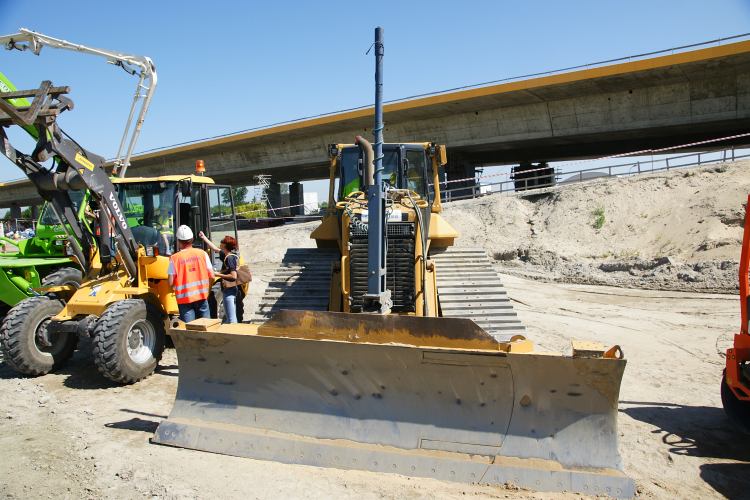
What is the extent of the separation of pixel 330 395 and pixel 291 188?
1362 inches

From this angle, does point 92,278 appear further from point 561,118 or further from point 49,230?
point 561,118

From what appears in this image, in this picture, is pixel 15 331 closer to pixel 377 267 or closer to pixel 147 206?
pixel 147 206

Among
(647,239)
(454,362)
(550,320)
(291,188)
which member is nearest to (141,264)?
(454,362)

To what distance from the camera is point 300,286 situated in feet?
25.2

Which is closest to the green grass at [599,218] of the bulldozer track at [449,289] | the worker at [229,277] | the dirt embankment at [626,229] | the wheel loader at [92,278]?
the dirt embankment at [626,229]

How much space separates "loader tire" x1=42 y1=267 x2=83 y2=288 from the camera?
336 inches

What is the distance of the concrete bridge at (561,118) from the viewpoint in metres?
18.2

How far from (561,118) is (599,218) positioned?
248 inches

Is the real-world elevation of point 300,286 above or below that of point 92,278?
below

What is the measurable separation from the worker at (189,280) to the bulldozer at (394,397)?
1.39 meters

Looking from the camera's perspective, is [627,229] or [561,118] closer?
[627,229]

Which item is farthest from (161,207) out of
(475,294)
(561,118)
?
(561,118)

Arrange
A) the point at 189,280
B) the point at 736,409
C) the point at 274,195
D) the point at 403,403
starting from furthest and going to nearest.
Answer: the point at 274,195 < the point at 189,280 < the point at 736,409 < the point at 403,403

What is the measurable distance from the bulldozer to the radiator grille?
0.65m
